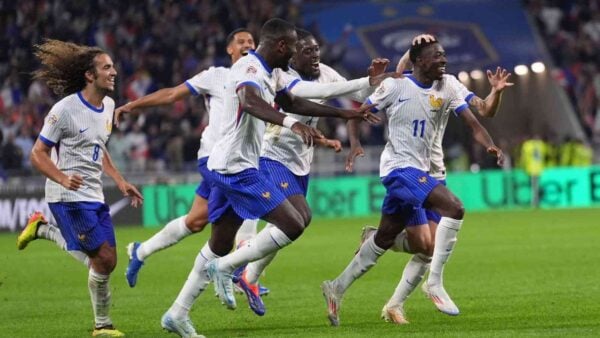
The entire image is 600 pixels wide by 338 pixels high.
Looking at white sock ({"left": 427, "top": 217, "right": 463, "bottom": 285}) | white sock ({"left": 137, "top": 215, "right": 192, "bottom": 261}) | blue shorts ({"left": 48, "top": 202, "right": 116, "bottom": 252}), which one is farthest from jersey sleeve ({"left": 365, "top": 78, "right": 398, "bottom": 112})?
white sock ({"left": 137, "top": 215, "right": 192, "bottom": 261})

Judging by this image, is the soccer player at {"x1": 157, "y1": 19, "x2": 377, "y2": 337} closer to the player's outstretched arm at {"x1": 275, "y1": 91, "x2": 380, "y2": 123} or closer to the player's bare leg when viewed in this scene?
the player's outstretched arm at {"x1": 275, "y1": 91, "x2": 380, "y2": 123}

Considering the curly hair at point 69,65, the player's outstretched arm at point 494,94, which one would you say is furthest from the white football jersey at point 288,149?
the curly hair at point 69,65

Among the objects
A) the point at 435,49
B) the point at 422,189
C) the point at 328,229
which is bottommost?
the point at 328,229

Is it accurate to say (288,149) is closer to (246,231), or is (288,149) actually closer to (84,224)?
(246,231)

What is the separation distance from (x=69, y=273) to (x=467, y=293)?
5660 mm

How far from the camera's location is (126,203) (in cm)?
2578

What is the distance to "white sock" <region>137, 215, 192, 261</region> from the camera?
12992 millimetres

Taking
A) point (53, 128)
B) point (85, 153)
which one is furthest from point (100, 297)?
point (53, 128)

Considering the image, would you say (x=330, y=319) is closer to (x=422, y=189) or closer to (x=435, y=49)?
(x=422, y=189)

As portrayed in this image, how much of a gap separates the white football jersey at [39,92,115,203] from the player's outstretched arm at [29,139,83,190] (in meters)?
0.12

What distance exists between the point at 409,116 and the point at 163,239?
3400 millimetres

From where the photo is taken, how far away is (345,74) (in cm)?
3169

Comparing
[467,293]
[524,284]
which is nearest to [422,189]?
[467,293]

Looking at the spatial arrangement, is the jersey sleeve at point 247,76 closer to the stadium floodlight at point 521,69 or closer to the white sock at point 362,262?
the white sock at point 362,262
